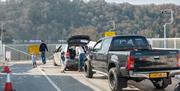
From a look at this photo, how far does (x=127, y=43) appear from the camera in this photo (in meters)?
13.9

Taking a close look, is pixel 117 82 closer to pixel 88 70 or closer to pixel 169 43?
pixel 88 70

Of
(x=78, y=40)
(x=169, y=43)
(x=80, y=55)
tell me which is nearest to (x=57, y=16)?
(x=169, y=43)

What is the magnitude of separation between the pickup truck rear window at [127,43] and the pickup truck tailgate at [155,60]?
232 centimetres

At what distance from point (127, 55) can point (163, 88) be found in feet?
7.31

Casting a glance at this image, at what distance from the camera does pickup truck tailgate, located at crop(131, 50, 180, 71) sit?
1123cm

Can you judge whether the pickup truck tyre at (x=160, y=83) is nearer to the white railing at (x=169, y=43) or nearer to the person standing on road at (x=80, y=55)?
the person standing on road at (x=80, y=55)

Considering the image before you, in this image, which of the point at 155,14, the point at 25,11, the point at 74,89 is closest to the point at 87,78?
the point at 74,89

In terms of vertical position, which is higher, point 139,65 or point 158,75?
point 139,65

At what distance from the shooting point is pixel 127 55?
37.0ft

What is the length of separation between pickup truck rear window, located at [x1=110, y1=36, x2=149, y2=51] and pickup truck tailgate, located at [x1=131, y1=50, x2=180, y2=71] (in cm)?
232

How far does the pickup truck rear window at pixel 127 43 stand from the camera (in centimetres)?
1365

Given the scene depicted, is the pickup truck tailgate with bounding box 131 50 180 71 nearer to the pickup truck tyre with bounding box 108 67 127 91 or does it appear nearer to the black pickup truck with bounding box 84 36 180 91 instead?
the black pickup truck with bounding box 84 36 180 91

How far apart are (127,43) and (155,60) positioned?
8.68 feet

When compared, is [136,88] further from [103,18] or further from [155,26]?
[103,18]
